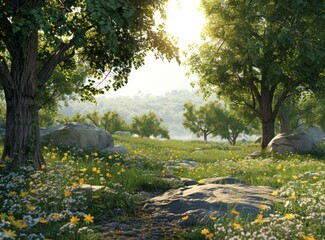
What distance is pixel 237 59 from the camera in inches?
969

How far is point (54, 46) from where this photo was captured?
8164 mm

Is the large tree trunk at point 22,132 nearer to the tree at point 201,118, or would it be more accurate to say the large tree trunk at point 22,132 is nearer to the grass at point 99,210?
the grass at point 99,210

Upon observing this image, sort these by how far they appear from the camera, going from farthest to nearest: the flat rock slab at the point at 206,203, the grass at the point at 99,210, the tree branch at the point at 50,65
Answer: the tree branch at the point at 50,65, the flat rock slab at the point at 206,203, the grass at the point at 99,210

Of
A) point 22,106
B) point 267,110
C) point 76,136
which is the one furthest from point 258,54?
point 22,106

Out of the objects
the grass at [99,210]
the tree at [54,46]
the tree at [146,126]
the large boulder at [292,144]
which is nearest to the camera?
the grass at [99,210]

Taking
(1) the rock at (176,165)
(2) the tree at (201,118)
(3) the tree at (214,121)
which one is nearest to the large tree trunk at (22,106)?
(1) the rock at (176,165)

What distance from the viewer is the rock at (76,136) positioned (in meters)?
19.2

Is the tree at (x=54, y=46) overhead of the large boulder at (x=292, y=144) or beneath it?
overhead

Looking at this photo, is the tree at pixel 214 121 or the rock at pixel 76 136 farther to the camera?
the tree at pixel 214 121

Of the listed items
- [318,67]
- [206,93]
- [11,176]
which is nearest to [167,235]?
[11,176]

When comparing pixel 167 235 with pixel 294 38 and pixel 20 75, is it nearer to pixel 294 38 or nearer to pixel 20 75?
pixel 20 75

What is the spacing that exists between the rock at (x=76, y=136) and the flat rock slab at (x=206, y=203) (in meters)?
11.9

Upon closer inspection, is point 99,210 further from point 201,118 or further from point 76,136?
point 201,118

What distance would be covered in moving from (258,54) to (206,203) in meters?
16.5
